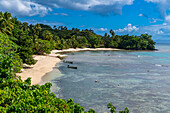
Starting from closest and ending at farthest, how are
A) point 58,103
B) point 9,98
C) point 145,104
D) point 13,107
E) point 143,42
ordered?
point 13,107
point 9,98
point 58,103
point 145,104
point 143,42

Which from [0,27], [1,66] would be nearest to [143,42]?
[0,27]

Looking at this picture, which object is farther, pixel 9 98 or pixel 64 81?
pixel 64 81

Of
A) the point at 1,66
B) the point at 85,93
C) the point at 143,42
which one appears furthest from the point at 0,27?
the point at 143,42

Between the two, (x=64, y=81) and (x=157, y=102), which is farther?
(x=64, y=81)

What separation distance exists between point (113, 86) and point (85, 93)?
19.7 feet

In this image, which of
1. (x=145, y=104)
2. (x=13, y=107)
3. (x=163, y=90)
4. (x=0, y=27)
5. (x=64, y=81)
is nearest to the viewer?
(x=13, y=107)

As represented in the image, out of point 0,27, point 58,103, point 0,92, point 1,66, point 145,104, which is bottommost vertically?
point 145,104

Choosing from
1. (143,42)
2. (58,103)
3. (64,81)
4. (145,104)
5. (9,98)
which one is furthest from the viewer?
(143,42)

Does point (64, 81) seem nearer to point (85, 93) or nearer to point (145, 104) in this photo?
point (85, 93)

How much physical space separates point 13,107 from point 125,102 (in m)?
15.9

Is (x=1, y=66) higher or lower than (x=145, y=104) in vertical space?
higher

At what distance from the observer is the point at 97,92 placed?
24.0 m

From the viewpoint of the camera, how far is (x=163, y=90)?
2578 cm

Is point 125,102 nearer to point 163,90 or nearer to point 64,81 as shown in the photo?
point 163,90
